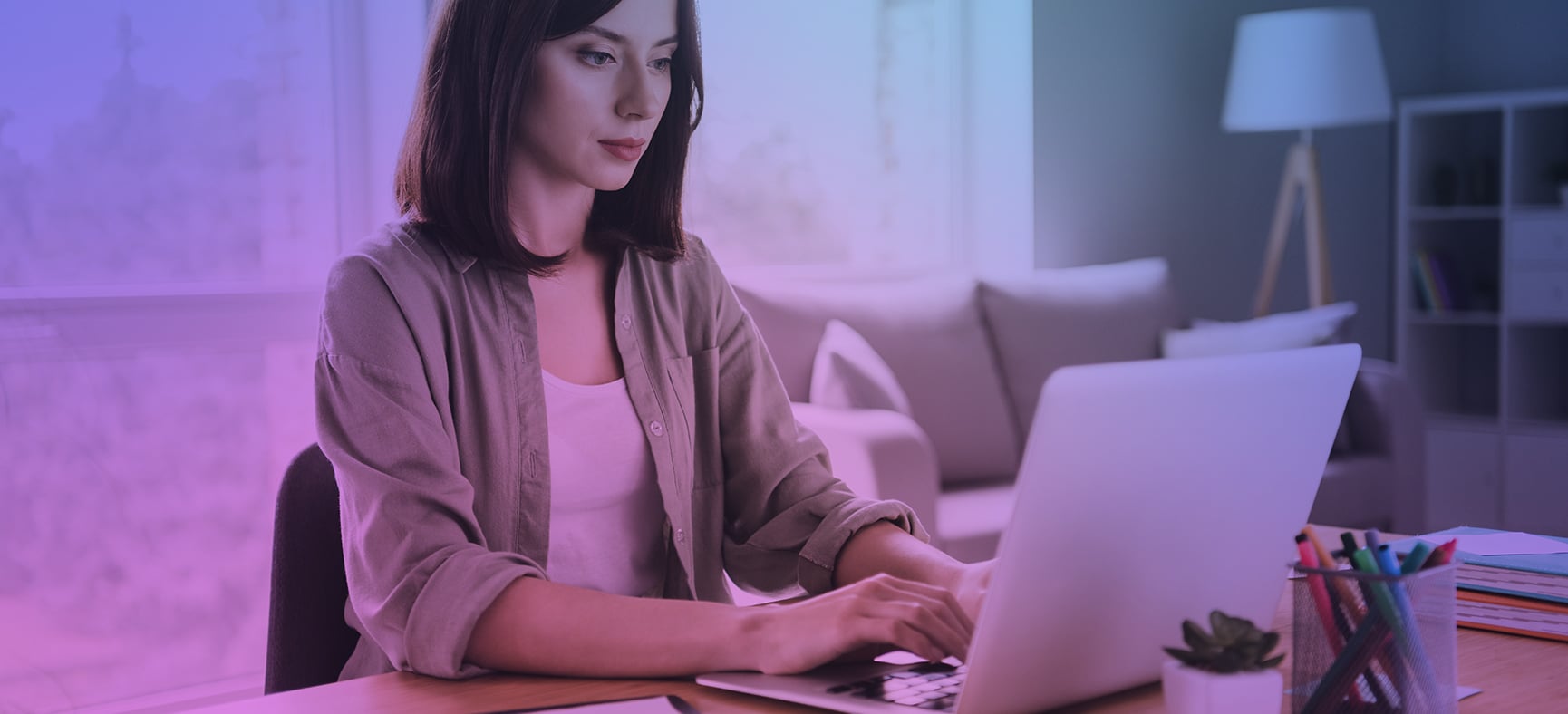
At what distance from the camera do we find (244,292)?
103 inches

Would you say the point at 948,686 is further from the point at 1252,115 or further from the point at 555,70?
the point at 1252,115

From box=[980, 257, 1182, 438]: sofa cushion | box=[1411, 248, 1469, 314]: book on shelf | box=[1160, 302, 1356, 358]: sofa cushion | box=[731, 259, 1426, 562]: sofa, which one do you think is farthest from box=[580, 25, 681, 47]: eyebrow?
box=[1411, 248, 1469, 314]: book on shelf

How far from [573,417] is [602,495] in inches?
3.1

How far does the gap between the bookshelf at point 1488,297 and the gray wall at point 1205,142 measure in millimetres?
178

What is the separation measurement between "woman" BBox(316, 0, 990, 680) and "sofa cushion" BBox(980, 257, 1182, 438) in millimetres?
2114

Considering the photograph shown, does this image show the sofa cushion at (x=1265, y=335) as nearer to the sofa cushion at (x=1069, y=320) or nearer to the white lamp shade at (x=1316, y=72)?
the sofa cushion at (x=1069, y=320)

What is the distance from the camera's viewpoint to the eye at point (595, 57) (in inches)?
49.4

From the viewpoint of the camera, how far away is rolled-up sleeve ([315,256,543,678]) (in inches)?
39.0

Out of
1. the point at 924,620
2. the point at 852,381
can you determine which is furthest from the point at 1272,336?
the point at 924,620

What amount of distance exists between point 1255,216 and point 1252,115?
0.70m

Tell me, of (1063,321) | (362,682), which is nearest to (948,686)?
(362,682)

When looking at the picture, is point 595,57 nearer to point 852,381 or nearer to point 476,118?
point 476,118

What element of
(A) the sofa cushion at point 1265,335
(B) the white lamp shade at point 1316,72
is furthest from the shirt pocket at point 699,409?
(B) the white lamp shade at point 1316,72

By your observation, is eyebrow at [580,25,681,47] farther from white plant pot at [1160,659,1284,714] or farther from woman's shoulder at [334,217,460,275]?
white plant pot at [1160,659,1284,714]
